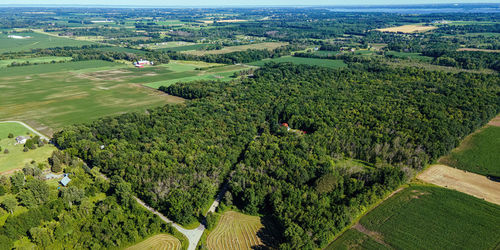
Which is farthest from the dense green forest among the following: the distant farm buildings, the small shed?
the distant farm buildings

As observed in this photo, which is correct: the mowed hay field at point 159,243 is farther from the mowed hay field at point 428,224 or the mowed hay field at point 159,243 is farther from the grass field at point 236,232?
the mowed hay field at point 428,224

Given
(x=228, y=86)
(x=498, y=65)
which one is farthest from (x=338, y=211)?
(x=498, y=65)

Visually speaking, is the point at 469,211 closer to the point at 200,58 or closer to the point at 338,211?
the point at 338,211

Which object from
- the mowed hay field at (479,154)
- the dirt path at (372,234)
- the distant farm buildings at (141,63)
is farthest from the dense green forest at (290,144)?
the distant farm buildings at (141,63)

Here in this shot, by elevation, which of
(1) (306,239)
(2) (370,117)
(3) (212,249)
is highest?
(2) (370,117)

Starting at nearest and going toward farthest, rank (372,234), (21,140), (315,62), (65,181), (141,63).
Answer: (372,234) < (65,181) < (21,140) < (141,63) < (315,62)

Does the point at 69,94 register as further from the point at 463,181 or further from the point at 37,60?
the point at 463,181

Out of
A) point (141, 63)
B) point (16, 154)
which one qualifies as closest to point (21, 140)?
point (16, 154)
